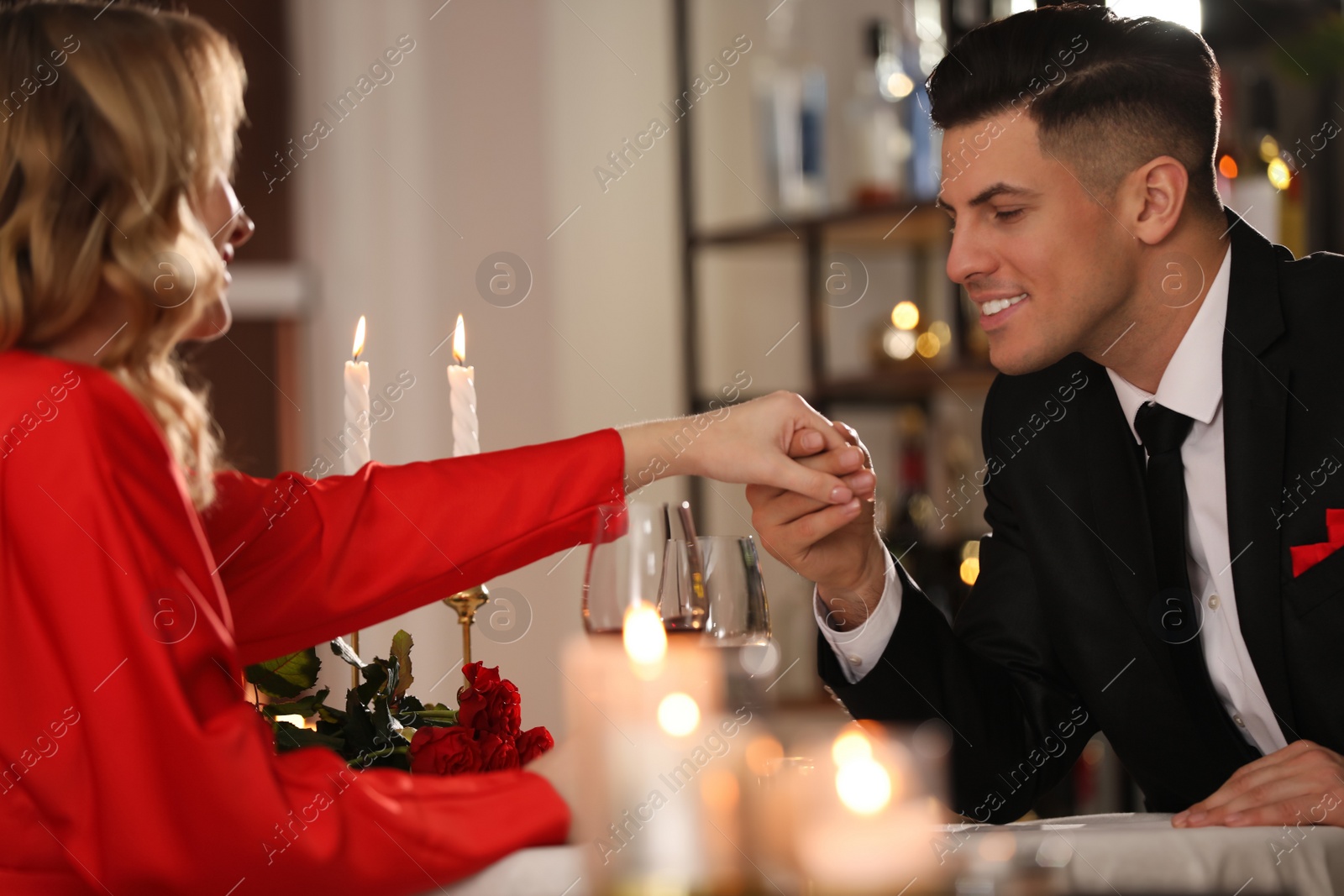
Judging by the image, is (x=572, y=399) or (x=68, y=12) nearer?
(x=68, y=12)

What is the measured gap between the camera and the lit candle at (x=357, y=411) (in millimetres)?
1111

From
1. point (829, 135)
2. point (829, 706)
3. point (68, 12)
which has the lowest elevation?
point (829, 706)

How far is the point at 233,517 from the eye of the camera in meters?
1.09

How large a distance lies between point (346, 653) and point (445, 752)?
21 cm

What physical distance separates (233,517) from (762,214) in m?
2.28

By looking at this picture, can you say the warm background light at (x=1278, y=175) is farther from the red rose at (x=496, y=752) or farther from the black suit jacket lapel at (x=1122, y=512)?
the red rose at (x=496, y=752)

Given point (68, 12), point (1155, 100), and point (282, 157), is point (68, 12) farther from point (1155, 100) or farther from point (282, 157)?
point (282, 157)

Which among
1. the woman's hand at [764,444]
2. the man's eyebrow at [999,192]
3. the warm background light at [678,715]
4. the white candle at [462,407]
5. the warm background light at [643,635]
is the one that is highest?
the man's eyebrow at [999,192]

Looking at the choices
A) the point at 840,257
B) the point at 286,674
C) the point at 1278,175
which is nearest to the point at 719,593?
the point at 286,674

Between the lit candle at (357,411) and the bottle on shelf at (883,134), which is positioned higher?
the bottle on shelf at (883,134)

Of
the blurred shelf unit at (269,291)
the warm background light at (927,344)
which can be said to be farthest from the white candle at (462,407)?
the blurred shelf unit at (269,291)

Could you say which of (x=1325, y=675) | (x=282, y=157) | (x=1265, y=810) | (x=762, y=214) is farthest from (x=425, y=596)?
(x=282, y=157)

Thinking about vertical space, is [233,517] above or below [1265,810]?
above

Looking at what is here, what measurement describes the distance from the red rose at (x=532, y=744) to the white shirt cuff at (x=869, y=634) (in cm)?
48
